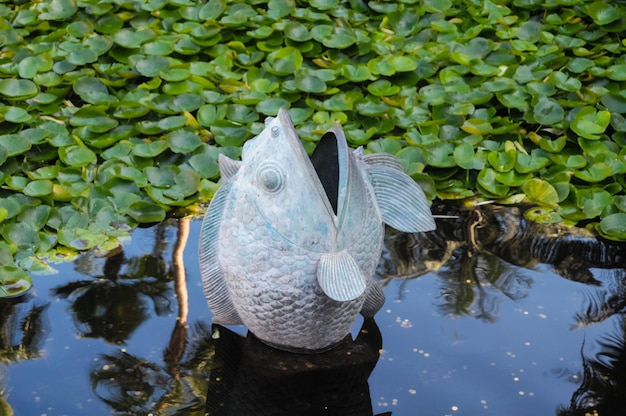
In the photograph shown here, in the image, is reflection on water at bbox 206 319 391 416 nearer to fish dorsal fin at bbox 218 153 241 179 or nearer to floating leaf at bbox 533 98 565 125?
fish dorsal fin at bbox 218 153 241 179

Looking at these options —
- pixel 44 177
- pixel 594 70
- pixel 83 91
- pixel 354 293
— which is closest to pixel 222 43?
pixel 83 91

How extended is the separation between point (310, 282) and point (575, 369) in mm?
852

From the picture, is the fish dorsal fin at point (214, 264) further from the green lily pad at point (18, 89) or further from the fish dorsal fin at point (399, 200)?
the green lily pad at point (18, 89)

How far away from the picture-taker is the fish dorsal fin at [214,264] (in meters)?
2.58

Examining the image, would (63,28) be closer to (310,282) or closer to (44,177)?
(44,177)

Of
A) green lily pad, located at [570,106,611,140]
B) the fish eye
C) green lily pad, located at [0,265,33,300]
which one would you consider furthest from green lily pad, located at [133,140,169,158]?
green lily pad, located at [570,106,611,140]

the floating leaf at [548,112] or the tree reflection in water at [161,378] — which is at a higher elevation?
the floating leaf at [548,112]

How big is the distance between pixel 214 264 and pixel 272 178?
385mm

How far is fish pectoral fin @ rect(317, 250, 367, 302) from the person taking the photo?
7.64 feet

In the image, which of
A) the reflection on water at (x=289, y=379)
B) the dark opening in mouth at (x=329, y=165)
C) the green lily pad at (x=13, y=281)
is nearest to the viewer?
the reflection on water at (x=289, y=379)

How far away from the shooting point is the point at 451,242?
332 cm

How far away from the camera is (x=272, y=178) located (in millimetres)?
2375

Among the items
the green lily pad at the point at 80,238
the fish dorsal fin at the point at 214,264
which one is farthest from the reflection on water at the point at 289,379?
the green lily pad at the point at 80,238

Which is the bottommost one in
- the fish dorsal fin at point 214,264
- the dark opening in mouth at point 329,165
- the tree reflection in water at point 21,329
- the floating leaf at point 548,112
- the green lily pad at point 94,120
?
the tree reflection in water at point 21,329
